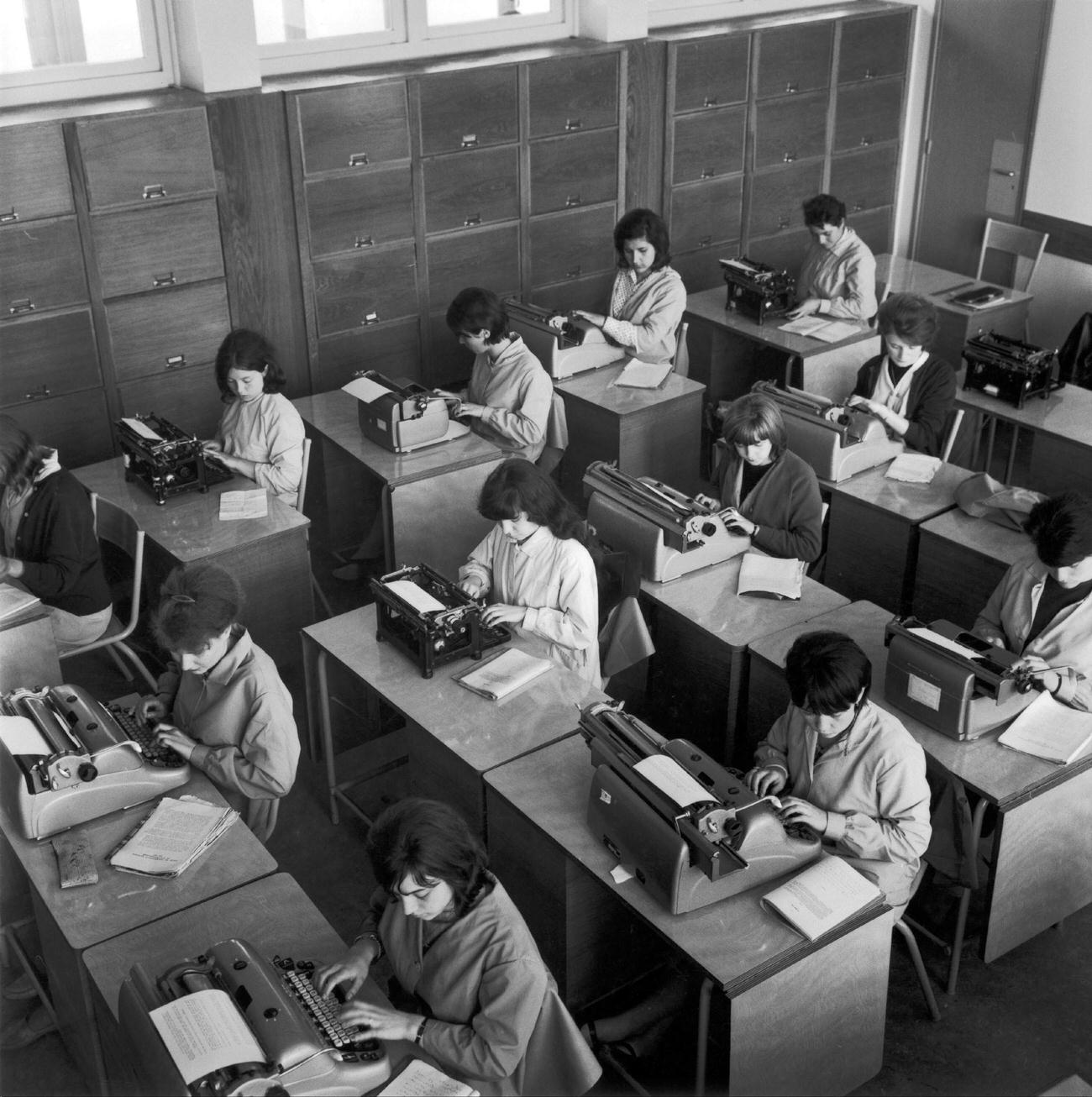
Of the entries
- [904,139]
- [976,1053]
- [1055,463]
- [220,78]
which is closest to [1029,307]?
[904,139]

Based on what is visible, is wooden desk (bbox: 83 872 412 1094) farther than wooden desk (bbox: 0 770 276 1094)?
No

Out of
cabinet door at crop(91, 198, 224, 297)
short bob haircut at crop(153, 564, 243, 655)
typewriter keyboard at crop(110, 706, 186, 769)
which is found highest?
cabinet door at crop(91, 198, 224, 297)

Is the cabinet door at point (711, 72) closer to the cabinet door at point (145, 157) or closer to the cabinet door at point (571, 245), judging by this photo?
the cabinet door at point (571, 245)

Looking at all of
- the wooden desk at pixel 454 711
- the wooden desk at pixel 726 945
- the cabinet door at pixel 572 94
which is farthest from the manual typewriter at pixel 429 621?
the cabinet door at pixel 572 94

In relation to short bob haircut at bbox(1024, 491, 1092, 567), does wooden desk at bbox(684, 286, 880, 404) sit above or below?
below

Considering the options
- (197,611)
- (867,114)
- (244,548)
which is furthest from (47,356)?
(867,114)

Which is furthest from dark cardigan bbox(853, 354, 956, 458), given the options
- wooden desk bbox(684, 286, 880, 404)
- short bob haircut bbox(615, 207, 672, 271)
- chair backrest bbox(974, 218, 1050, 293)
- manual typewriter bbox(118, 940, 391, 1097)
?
manual typewriter bbox(118, 940, 391, 1097)

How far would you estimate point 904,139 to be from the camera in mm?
8336

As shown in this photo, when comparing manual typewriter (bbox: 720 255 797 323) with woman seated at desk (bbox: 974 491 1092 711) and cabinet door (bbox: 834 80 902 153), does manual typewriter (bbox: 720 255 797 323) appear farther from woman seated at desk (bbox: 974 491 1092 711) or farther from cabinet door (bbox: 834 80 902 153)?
woman seated at desk (bbox: 974 491 1092 711)

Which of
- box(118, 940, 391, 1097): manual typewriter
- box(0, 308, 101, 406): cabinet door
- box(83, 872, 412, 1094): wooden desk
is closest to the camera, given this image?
box(118, 940, 391, 1097): manual typewriter

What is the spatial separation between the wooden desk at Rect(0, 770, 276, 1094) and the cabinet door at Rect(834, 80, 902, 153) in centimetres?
610

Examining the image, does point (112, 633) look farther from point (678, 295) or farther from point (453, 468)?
point (678, 295)

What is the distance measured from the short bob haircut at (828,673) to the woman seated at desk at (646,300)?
3.10 metres

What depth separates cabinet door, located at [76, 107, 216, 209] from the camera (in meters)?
5.47
